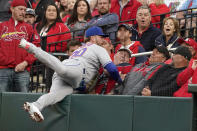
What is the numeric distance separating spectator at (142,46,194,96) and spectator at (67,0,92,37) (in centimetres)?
371

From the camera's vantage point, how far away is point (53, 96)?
7.11m

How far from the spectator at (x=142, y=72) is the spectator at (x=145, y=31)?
127 centimetres

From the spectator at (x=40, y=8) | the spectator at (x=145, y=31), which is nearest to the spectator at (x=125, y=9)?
the spectator at (x=145, y=31)

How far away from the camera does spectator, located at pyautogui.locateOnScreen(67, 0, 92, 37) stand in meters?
10.6

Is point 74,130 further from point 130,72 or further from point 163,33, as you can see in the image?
point 163,33

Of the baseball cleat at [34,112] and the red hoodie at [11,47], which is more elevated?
the red hoodie at [11,47]

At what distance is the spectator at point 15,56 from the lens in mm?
9016

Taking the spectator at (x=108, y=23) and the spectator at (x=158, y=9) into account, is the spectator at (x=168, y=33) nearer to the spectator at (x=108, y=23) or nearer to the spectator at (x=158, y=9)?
the spectator at (x=108, y=23)

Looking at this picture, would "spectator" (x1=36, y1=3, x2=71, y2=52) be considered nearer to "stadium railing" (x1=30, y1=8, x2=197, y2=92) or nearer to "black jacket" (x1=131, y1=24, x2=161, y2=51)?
"stadium railing" (x1=30, y1=8, x2=197, y2=92)

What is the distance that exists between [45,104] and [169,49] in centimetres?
262

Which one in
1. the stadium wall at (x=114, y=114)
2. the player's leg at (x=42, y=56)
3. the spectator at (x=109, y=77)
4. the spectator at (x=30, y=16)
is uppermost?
the spectator at (x=30, y=16)

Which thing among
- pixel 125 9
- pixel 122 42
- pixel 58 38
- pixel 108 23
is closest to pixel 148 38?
pixel 122 42

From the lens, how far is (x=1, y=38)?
924 cm

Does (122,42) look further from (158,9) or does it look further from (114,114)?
(114,114)
